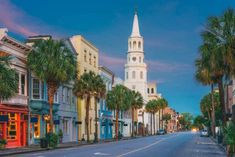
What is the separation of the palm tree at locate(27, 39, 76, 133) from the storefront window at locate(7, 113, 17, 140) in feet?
13.4

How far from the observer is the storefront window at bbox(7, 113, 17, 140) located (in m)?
48.5

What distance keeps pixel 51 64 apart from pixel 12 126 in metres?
7.76

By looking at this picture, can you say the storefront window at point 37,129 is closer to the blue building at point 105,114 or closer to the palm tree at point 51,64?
the palm tree at point 51,64

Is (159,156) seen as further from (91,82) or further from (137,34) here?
(137,34)

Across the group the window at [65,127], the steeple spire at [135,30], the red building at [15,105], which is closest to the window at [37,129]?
the red building at [15,105]

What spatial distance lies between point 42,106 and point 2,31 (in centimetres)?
1064

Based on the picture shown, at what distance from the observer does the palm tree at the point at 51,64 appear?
47875 millimetres

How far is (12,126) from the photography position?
4941cm

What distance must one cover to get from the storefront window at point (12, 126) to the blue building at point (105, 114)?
37234mm

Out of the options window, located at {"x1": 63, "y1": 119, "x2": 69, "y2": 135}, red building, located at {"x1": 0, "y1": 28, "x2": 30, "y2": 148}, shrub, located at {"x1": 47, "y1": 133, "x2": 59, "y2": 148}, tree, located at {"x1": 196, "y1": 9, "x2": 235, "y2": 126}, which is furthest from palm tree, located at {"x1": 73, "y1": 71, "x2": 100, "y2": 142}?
tree, located at {"x1": 196, "y1": 9, "x2": 235, "y2": 126}

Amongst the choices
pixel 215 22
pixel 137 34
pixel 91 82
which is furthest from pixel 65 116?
pixel 137 34

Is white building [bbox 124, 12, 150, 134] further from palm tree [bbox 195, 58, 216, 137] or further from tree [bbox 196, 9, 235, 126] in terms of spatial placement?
tree [bbox 196, 9, 235, 126]

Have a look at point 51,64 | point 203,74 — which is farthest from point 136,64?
point 51,64

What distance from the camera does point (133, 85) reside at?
522 feet
